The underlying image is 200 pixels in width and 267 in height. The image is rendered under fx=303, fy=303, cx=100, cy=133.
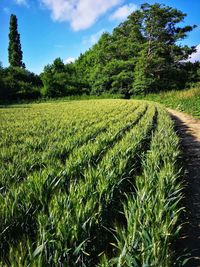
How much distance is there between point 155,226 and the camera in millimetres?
2418

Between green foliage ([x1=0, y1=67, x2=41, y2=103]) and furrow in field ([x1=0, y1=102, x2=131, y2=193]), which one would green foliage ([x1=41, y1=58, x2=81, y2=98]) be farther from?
furrow in field ([x1=0, y1=102, x2=131, y2=193])

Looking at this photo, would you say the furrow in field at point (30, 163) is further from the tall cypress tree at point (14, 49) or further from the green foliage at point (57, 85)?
the tall cypress tree at point (14, 49)

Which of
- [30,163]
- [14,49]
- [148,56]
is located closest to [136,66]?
[148,56]

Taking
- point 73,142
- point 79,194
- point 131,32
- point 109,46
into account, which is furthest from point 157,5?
point 79,194

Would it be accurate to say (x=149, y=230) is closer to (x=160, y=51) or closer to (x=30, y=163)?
(x=30, y=163)

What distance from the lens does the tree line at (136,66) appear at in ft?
132

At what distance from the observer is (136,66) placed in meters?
40.7

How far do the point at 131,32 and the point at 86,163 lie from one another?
141 ft

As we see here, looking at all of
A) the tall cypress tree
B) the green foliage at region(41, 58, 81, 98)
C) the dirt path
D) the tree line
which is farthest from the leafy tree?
the dirt path

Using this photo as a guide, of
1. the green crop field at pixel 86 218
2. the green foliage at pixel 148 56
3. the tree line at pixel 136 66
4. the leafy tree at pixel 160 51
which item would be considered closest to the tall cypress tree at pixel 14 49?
the tree line at pixel 136 66

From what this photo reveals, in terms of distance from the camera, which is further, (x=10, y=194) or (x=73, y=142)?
(x=73, y=142)

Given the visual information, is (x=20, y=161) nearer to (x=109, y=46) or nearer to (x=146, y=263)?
(x=146, y=263)

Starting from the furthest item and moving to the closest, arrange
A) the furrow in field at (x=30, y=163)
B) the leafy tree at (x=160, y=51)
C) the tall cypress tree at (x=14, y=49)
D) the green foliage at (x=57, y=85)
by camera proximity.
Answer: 1. the tall cypress tree at (x=14, y=49)
2. the green foliage at (x=57, y=85)
3. the leafy tree at (x=160, y=51)
4. the furrow in field at (x=30, y=163)

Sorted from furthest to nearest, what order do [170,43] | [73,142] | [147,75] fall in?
[170,43], [147,75], [73,142]
